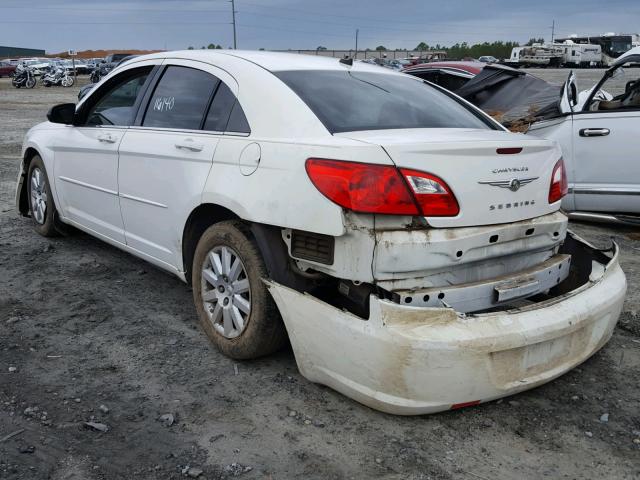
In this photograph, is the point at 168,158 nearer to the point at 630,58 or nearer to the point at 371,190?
the point at 371,190

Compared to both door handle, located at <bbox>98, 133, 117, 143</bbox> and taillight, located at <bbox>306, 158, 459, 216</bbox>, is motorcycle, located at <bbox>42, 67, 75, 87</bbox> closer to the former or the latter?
door handle, located at <bbox>98, 133, 117, 143</bbox>

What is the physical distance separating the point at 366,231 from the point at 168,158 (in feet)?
5.05

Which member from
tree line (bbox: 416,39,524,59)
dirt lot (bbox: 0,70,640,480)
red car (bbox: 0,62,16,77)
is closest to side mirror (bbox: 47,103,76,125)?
dirt lot (bbox: 0,70,640,480)

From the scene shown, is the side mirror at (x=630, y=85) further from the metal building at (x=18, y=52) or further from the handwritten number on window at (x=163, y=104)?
the metal building at (x=18, y=52)

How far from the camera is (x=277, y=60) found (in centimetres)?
377

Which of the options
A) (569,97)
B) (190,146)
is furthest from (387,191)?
(569,97)

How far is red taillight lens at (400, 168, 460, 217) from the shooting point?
275cm

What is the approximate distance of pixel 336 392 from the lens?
10.5 ft

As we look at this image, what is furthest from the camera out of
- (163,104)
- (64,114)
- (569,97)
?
(569,97)

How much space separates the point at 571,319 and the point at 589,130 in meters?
3.76

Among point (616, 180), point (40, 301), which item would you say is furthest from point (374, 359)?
point (616, 180)

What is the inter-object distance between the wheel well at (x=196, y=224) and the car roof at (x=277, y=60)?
2.68 ft

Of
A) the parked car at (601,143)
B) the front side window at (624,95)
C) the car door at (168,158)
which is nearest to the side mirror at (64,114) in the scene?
the car door at (168,158)

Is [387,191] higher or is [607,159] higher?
[387,191]
